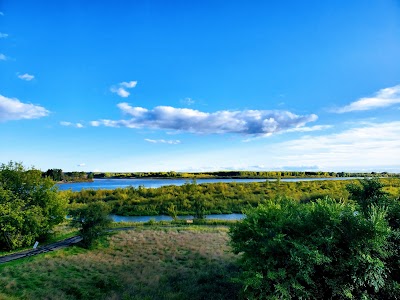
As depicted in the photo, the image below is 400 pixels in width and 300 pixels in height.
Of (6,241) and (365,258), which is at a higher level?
(365,258)

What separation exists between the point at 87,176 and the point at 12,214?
179524 mm

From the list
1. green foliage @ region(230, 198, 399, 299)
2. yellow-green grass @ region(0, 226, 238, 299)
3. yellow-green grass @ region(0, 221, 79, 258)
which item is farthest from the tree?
green foliage @ region(230, 198, 399, 299)

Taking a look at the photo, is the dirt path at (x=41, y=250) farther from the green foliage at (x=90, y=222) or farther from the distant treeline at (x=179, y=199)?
the distant treeline at (x=179, y=199)

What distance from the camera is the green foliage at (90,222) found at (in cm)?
2647

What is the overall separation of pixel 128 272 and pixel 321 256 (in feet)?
42.4

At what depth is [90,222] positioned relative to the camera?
27.0m

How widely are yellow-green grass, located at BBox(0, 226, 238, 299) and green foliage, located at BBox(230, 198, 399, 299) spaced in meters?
3.49

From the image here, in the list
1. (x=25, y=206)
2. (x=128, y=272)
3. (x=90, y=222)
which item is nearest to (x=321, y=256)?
(x=128, y=272)

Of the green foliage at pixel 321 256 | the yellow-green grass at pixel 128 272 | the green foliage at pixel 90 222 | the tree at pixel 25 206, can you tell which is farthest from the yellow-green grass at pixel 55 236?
the green foliage at pixel 321 256

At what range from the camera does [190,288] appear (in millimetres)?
16016

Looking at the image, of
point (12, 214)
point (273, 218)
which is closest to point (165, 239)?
point (12, 214)

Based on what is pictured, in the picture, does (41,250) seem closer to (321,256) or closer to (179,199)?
(321,256)

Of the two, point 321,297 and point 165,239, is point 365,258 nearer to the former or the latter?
point 321,297

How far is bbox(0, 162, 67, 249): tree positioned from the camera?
24250 mm
